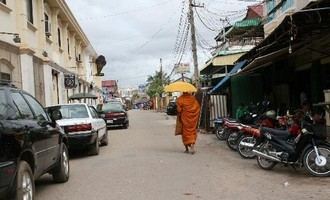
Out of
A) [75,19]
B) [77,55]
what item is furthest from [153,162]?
[77,55]

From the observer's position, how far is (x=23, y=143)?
6.70 meters

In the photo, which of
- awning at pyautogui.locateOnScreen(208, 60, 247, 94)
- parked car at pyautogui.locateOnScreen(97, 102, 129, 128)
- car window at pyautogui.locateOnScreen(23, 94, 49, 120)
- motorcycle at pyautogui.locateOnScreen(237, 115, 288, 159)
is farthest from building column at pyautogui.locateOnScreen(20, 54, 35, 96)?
car window at pyautogui.locateOnScreen(23, 94, 49, 120)

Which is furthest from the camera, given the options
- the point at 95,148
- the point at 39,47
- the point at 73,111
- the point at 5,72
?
the point at 39,47

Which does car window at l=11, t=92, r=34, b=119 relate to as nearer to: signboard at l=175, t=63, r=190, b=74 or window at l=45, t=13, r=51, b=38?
window at l=45, t=13, r=51, b=38

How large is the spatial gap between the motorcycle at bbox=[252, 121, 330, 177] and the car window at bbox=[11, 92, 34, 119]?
5013mm

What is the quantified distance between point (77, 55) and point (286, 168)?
29.9 metres

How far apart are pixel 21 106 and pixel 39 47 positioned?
1553cm

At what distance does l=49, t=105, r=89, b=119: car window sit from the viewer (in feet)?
49.1

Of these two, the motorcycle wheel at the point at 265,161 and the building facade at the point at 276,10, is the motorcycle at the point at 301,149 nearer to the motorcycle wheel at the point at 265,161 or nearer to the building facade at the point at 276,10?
the motorcycle wheel at the point at 265,161

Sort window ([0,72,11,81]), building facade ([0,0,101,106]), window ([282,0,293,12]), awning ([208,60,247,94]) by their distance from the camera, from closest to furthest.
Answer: window ([0,72,11,81])
building facade ([0,0,101,106])
awning ([208,60,247,94])
window ([282,0,293,12])

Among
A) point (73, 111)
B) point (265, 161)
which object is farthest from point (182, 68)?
point (265, 161)

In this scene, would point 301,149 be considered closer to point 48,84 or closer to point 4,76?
point 4,76

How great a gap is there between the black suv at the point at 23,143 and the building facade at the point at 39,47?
28.0 ft

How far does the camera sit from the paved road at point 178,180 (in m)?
8.26
